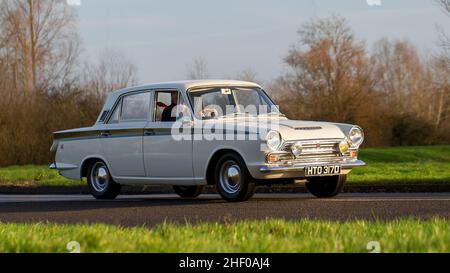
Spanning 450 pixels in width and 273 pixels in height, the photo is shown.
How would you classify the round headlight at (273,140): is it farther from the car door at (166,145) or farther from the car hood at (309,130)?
the car door at (166,145)

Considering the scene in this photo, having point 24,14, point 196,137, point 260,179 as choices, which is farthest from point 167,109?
point 24,14

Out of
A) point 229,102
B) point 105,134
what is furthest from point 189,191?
point 229,102

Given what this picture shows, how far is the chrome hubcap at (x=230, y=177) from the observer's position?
1213 centimetres

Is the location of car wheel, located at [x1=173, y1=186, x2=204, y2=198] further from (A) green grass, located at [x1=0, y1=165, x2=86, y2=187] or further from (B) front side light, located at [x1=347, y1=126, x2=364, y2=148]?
(A) green grass, located at [x1=0, y1=165, x2=86, y2=187]

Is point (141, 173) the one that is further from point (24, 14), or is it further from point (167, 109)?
point (24, 14)

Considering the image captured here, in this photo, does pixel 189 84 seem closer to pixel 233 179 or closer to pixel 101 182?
pixel 233 179

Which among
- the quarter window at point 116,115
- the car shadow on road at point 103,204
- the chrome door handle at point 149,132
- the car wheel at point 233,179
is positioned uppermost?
the quarter window at point 116,115

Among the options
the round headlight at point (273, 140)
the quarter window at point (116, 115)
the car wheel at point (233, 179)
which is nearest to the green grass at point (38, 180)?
the quarter window at point (116, 115)

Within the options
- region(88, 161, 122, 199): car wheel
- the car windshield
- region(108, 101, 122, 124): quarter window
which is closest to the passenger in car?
the car windshield

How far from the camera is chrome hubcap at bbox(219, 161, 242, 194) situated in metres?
12.1

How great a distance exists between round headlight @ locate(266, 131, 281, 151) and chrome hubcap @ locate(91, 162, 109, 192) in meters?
3.64

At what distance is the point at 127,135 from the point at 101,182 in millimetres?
1186

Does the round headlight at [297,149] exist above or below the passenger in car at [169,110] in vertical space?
below

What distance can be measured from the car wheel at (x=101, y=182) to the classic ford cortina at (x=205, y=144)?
0.02 metres
